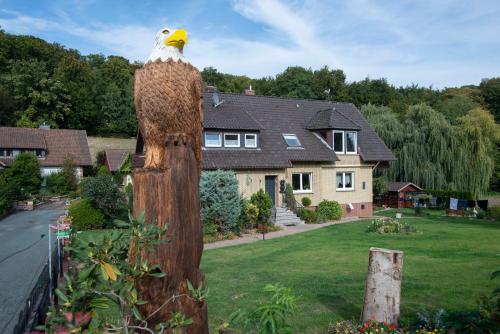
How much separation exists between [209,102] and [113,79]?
4955 cm

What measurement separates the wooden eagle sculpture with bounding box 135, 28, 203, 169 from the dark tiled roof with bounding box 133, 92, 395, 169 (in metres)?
16.9

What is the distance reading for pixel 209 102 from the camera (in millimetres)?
25578

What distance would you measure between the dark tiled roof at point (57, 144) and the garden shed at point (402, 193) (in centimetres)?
3077

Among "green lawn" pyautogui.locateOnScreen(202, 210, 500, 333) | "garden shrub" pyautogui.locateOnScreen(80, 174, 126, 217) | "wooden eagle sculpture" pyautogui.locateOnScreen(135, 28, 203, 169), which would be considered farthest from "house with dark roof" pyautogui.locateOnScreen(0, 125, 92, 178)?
"wooden eagle sculpture" pyautogui.locateOnScreen(135, 28, 203, 169)

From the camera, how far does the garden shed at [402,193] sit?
3656cm

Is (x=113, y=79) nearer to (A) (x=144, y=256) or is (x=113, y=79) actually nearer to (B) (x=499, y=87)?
(B) (x=499, y=87)

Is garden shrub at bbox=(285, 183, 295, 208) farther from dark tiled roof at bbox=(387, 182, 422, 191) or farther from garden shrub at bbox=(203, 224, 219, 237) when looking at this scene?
dark tiled roof at bbox=(387, 182, 422, 191)

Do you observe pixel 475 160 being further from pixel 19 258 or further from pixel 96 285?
pixel 96 285

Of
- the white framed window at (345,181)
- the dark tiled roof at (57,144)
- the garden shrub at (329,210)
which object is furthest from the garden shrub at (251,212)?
the dark tiled roof at (57,144)

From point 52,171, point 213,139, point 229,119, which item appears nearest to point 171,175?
point 213,139

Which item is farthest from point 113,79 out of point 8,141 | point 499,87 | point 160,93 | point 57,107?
point 160,93

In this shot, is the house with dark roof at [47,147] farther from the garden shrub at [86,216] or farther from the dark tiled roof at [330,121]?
the dark tiled roof at [330,121]

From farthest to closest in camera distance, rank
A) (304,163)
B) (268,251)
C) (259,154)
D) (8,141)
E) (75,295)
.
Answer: (8,141) < (304,163) < (259,154) < (268,251) < (75,295)

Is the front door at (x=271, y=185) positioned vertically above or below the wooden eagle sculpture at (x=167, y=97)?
below
